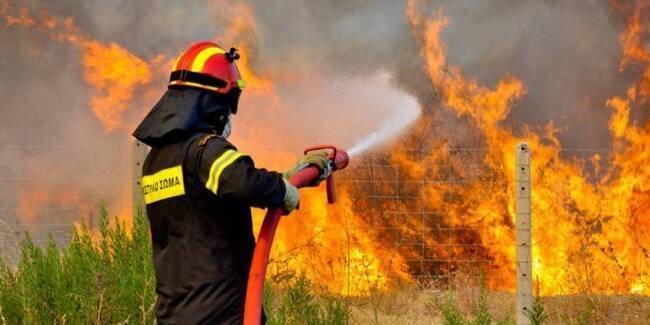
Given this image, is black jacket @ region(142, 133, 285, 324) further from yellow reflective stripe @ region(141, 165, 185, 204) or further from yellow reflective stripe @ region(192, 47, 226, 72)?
yellow reflective stripe @ region(192, 47, 226, 72)

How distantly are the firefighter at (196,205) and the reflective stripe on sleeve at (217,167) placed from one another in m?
0.02

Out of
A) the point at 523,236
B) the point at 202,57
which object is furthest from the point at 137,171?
the point at 202,57

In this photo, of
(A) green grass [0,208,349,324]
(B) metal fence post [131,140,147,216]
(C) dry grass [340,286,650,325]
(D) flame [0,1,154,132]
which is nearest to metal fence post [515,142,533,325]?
(C) dry grass [340,286,650,325]

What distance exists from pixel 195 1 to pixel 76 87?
211cm

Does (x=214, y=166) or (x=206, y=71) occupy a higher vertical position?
(x=206, y=71)

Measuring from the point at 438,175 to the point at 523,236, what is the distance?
151 inches

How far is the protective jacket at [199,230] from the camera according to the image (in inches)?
114

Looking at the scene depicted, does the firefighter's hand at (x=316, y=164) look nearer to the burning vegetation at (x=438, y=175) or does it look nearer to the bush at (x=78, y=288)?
the bush at (x=78, y=288)

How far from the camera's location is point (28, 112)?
10.8m

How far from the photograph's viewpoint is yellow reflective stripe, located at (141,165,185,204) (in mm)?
2957

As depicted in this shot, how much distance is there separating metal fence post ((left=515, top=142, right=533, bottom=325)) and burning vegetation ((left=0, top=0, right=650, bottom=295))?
1.69m

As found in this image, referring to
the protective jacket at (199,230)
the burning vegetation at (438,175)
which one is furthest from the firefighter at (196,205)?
the burning vegetation at (438,175)

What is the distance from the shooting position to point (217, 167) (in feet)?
9.13

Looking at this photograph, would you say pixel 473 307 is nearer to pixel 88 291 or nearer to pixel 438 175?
pixel 438 175
